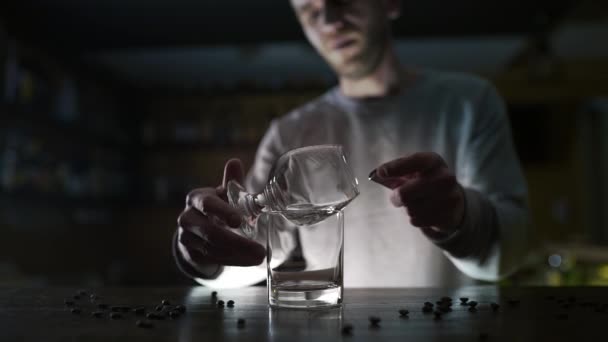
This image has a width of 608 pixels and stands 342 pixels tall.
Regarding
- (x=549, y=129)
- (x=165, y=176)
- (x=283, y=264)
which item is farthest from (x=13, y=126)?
(x=549, y=129)

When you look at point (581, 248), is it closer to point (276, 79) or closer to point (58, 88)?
point (276, 79)

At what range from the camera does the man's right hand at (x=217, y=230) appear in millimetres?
683

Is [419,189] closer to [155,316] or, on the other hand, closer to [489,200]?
[155,316]

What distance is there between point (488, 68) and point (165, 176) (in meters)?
3.01

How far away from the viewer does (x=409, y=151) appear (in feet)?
4.66

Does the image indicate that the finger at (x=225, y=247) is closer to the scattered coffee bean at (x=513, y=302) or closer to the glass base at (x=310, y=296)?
the glass base at (x=310, y=296)

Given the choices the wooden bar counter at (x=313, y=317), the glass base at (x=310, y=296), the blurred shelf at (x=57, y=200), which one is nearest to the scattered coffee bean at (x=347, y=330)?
the wooden bar counter at (x=313, y=317)

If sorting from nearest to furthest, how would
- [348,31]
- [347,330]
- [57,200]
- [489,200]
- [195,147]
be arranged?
1. [347,330]
2. [489,200]
3. [348,31]
4. [57,200]
5. [195,147]

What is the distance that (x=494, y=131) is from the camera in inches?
53.7

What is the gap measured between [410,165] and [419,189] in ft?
0.15

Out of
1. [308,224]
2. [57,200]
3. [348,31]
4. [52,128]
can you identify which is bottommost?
[308,224]

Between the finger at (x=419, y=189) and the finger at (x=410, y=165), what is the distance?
15mm

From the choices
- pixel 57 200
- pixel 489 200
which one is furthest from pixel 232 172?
pixel 57 200

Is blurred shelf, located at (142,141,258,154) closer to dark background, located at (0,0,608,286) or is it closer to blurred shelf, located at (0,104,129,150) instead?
dark background, located at (0,0,608,286)
